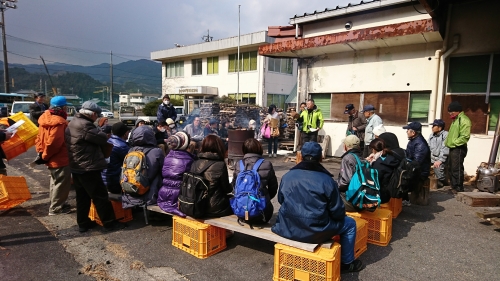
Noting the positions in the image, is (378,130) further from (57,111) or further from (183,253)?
(57,111)

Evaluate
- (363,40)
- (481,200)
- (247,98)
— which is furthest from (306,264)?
(247,98)

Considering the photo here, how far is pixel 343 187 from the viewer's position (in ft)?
13.1

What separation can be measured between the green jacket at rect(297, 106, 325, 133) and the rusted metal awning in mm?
2014

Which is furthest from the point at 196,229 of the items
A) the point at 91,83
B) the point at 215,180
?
the point at 91,83


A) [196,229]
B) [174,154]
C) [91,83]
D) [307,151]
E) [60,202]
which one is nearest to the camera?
[307,151]

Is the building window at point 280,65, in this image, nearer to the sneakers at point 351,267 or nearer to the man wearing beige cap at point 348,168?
the man wearing beige cap at point 348,168

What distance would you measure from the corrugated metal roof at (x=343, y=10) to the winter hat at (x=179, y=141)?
7.34m

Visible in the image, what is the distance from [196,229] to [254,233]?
2.47ft

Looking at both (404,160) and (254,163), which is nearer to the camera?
(254,163)

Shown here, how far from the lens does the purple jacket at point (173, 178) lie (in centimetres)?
422

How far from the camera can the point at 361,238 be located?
12.4ft

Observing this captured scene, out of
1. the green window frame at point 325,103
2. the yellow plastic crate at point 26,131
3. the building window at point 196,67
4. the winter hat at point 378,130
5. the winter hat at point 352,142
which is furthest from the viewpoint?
the building window at point 196,67

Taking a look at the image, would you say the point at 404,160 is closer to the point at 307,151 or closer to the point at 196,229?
the point at 307,151

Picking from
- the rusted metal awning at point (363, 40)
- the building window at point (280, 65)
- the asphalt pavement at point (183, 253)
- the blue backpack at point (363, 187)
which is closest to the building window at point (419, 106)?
the rusted metal awning at point (363, 40)
